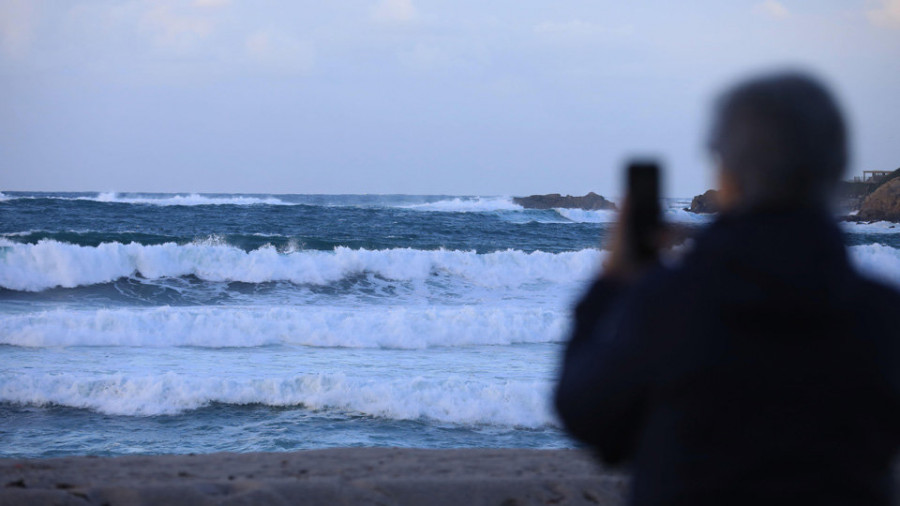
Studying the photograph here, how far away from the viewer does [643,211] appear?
Answer: 3.84 ft

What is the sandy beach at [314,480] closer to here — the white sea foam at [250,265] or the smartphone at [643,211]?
the smartphone at [643,211]

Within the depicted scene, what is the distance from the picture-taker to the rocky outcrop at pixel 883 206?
38.4 metres

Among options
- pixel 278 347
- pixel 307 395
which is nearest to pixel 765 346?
pixel 307 395

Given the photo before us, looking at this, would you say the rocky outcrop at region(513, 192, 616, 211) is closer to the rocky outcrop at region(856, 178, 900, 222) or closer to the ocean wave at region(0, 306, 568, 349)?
the rocky outcrop at region(856, 178, 900, 222)

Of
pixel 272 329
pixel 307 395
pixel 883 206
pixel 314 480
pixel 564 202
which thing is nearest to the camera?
pixel 314 480

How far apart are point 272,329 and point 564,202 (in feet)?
154

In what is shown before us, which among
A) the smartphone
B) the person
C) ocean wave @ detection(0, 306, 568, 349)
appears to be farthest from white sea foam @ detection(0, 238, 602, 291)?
the person

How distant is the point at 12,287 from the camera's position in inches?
591

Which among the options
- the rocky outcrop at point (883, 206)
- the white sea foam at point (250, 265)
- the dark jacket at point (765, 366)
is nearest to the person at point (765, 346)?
the dark jacket at point (765, 366)

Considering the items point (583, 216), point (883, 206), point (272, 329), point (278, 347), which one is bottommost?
point (278, 347)

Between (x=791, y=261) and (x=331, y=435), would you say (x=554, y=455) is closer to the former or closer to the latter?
(x=331, y=435)

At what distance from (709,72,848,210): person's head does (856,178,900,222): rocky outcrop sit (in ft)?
142

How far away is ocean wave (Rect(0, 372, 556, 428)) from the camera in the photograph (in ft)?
A: 22.6

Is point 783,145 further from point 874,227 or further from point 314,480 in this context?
point 874,227
